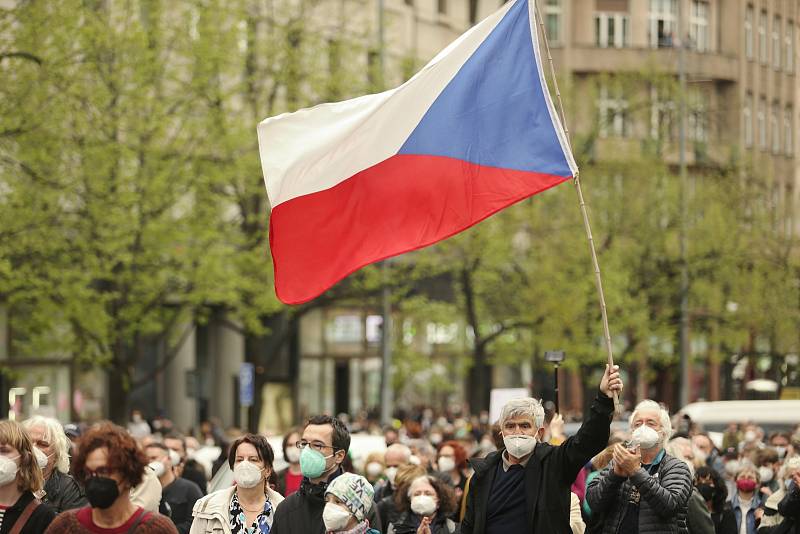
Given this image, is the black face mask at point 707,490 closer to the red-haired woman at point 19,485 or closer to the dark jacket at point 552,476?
the dark jacket at point 552,476

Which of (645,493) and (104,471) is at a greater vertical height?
(104,471)

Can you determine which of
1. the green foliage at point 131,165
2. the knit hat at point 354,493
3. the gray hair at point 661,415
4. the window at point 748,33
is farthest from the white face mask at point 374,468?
the window at point 748,33

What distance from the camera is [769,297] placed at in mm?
46156

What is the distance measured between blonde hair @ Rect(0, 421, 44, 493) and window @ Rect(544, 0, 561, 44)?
57.2 metres

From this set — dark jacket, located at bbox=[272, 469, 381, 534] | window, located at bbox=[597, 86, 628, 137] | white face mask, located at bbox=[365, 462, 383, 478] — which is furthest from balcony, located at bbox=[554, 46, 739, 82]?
dark jacket, located at bbox=[272, 469, 381, 534]

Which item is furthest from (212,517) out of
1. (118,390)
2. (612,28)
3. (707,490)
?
(612,28)

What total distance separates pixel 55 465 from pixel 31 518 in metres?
2.26

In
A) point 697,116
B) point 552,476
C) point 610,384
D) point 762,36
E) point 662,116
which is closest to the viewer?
point 610,384

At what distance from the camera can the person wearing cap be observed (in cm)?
816

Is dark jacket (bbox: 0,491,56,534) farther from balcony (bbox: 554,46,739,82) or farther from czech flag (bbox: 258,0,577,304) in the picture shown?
balcony (bbox: 554,46,739,82)

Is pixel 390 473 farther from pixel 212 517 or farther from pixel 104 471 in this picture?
pixel 104 471

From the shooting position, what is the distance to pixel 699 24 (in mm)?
65688

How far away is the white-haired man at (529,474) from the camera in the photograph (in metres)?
8.40

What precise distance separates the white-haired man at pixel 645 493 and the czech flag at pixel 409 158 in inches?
87.0
